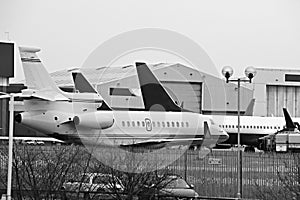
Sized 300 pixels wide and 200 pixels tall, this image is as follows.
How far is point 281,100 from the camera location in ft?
322

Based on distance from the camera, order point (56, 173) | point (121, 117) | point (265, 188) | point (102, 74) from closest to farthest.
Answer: point (56, 173)
point (265, 188)
point (121, 117)
point (102, 74)

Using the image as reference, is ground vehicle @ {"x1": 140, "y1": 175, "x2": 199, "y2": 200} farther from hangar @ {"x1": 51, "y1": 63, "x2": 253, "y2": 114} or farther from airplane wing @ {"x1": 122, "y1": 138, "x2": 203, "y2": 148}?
hangar @ {"x1": 51, "y1": 63, "x2": 253, "y2": 114}

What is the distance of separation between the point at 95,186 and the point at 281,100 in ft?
240

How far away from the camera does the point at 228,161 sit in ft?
112

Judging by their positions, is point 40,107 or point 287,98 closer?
point 40,107

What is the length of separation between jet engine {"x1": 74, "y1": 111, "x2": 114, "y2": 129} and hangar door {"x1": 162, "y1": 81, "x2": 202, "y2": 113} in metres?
37.3

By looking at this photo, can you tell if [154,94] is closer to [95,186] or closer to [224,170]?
[224,170]

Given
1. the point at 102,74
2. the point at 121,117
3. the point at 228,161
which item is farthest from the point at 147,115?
the point at 102,74

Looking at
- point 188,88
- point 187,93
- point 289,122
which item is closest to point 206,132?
point 289,122

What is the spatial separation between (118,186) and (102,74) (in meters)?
68.5

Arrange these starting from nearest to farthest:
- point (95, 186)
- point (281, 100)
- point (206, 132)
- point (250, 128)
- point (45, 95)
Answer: point (95, 186) < point (45, 95) < point (206, 132) < point (250, 128) < point (281, 100)

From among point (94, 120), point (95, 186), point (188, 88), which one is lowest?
point (95, 186)

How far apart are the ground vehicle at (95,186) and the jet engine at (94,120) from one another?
65.4ft

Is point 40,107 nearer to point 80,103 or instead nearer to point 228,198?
point 80,103
